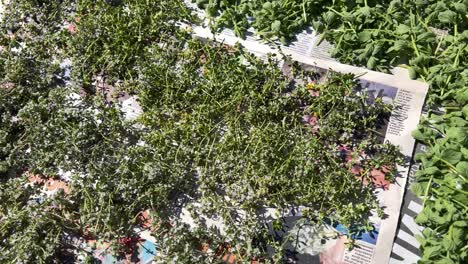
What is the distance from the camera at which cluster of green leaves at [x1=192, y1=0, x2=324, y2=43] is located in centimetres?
254

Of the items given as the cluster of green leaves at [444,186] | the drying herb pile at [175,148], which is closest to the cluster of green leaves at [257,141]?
the drying herb pile at [175,148]

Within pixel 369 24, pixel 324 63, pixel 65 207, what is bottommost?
pixel 65 207

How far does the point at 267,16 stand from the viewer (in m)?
2.57

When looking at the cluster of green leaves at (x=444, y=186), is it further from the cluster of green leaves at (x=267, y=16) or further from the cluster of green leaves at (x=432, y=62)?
the cluster of green leaves at (x=267, y=16)

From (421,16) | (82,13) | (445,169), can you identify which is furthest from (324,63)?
(82,13)

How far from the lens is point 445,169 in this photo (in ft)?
6.91

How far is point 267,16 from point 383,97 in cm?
67

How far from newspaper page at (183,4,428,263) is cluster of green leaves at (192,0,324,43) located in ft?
0.15

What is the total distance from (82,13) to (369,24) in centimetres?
147

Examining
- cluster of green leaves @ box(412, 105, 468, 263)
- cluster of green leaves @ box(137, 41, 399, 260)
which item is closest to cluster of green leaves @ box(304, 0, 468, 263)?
cluster of green leaves @ box(412, 105, 468, 263)

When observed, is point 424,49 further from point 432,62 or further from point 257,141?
point 257,141

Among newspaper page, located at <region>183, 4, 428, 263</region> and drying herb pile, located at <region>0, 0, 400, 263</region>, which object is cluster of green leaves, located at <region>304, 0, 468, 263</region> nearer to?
newspaper page, located at <region>183, 4, 428, 263</region>

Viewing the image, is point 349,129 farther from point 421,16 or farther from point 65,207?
point 65,207

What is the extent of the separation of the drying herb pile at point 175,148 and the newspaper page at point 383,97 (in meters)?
0.06
